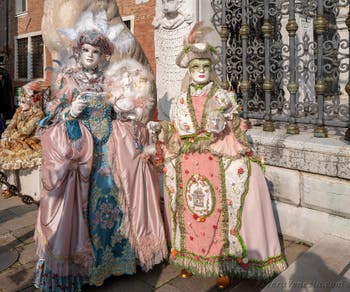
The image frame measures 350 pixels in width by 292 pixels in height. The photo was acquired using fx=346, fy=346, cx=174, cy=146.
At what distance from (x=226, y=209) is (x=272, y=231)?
16.1 inches

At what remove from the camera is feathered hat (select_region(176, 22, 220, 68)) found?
274cm

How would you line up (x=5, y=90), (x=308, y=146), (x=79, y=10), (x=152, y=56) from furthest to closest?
(x=5, y=90) < (x=152, y=56) < (x=79, y=10) < (x=308, y=146)

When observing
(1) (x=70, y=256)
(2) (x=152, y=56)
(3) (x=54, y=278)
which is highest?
(2) (x=152, y=56)

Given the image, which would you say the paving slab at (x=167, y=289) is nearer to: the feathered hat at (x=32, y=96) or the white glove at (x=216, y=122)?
the white glove at (x=216, y=122)

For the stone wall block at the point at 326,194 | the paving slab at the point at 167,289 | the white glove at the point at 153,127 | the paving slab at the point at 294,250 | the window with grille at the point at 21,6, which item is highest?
the window with grille at the point at 21,6

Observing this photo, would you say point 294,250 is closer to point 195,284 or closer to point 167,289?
point 195,284

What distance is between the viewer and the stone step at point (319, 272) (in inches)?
91.2

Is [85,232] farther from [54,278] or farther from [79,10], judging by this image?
[79,10]

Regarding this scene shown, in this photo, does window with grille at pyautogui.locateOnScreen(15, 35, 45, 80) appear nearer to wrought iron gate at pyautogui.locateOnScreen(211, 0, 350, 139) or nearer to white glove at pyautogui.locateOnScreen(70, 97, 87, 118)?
wrought iron gate at pyautogui.locateOnScreen(211, 0, 350, 139)

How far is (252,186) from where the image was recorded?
272cm

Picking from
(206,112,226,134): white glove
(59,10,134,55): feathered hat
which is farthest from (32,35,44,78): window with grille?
(206,112,226,134): white glove

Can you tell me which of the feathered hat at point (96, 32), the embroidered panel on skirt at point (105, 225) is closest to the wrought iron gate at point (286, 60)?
the feathered hat at point (96, 32)

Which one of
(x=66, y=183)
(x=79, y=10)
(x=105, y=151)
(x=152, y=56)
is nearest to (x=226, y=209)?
(x=105, y=151)

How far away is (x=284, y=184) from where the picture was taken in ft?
11.8
